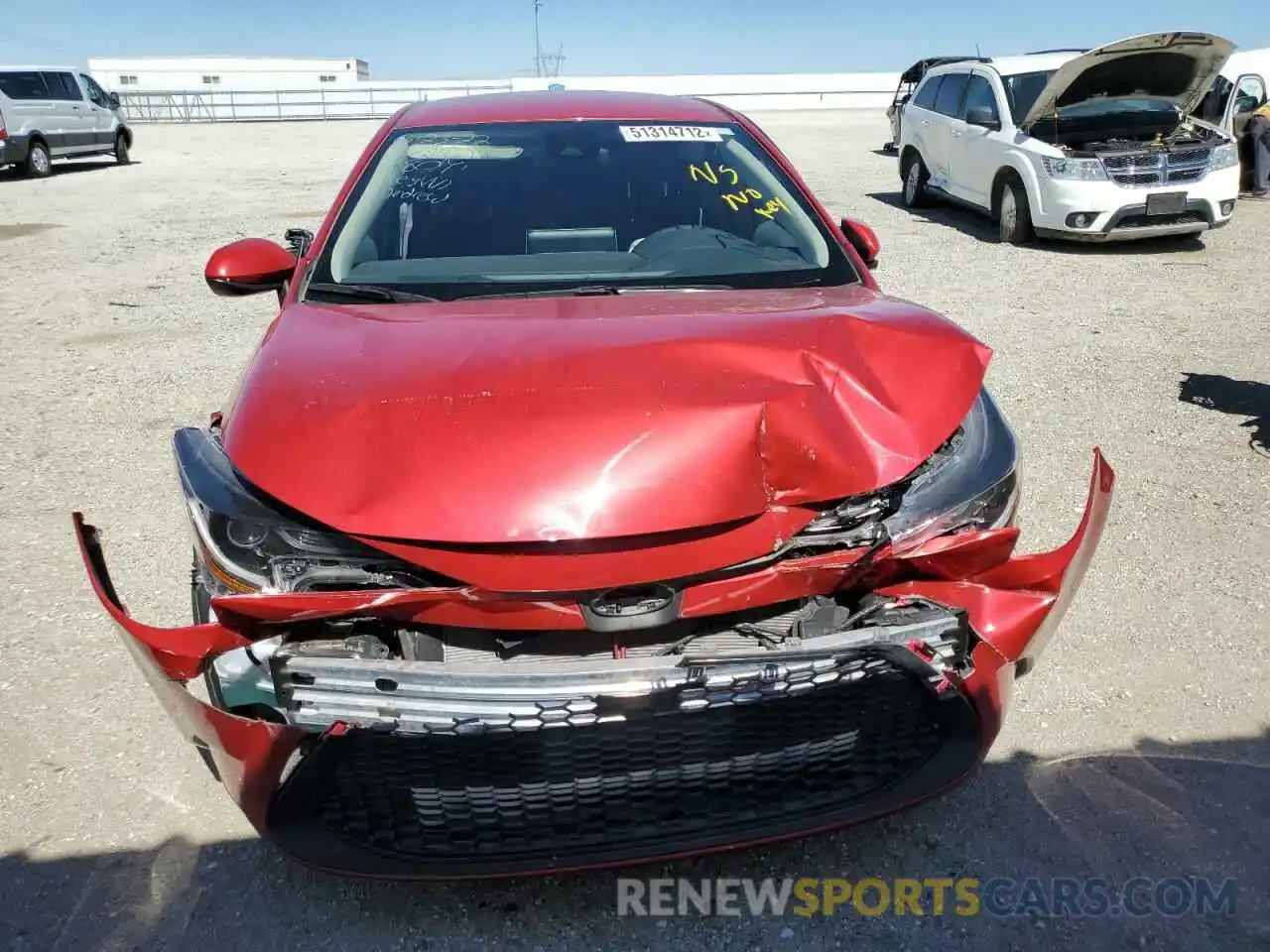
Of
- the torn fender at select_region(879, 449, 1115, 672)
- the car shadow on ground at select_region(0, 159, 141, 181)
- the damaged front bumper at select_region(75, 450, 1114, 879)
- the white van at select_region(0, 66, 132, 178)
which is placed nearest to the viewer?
the damaged front bumper at select_region(75, 450, 1114, 879)

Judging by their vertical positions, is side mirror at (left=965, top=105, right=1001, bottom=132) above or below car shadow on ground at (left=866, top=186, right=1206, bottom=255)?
above

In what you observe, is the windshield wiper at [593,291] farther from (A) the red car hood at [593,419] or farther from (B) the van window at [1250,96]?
(B) the van window at [1250,96]

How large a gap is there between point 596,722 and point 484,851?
1.23 feet

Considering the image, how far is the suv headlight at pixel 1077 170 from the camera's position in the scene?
8.86 meters

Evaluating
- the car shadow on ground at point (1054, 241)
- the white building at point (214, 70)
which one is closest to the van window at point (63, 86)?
the car shadow on ground at point (1054, 241)

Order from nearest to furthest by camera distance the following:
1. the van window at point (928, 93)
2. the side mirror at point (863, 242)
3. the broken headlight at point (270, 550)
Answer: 1. the broken headlight at point (270, 550)
2. the side mirror at point (863, 242)
3. the van window at point (928, 93)

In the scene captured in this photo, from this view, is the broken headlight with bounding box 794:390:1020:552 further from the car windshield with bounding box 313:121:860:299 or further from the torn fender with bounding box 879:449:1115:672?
the car windshield with bounding box 313:121:860:299

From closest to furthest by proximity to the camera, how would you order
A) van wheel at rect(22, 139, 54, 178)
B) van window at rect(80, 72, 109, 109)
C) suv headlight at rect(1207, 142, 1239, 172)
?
1. suv headlight at rect(1207, 142, 1239, 172)
2. van wheel at rect(22, 139, 54, 178)
3. van window at rect(80, 72, 109, 109)

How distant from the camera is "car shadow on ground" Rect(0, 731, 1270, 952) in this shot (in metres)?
2.04

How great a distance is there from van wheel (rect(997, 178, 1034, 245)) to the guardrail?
32.1 meters

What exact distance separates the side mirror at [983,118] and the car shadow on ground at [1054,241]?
1115 mm

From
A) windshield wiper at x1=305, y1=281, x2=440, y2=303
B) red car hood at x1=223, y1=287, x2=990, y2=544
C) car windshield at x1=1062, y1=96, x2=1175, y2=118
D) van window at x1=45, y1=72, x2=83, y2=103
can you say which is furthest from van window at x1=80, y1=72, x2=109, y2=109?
red car hood at x1=223, y1=287, x2=990, y2=544

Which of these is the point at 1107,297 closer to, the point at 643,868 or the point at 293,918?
the point at 643,868

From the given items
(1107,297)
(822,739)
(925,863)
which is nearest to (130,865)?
(822,739)
